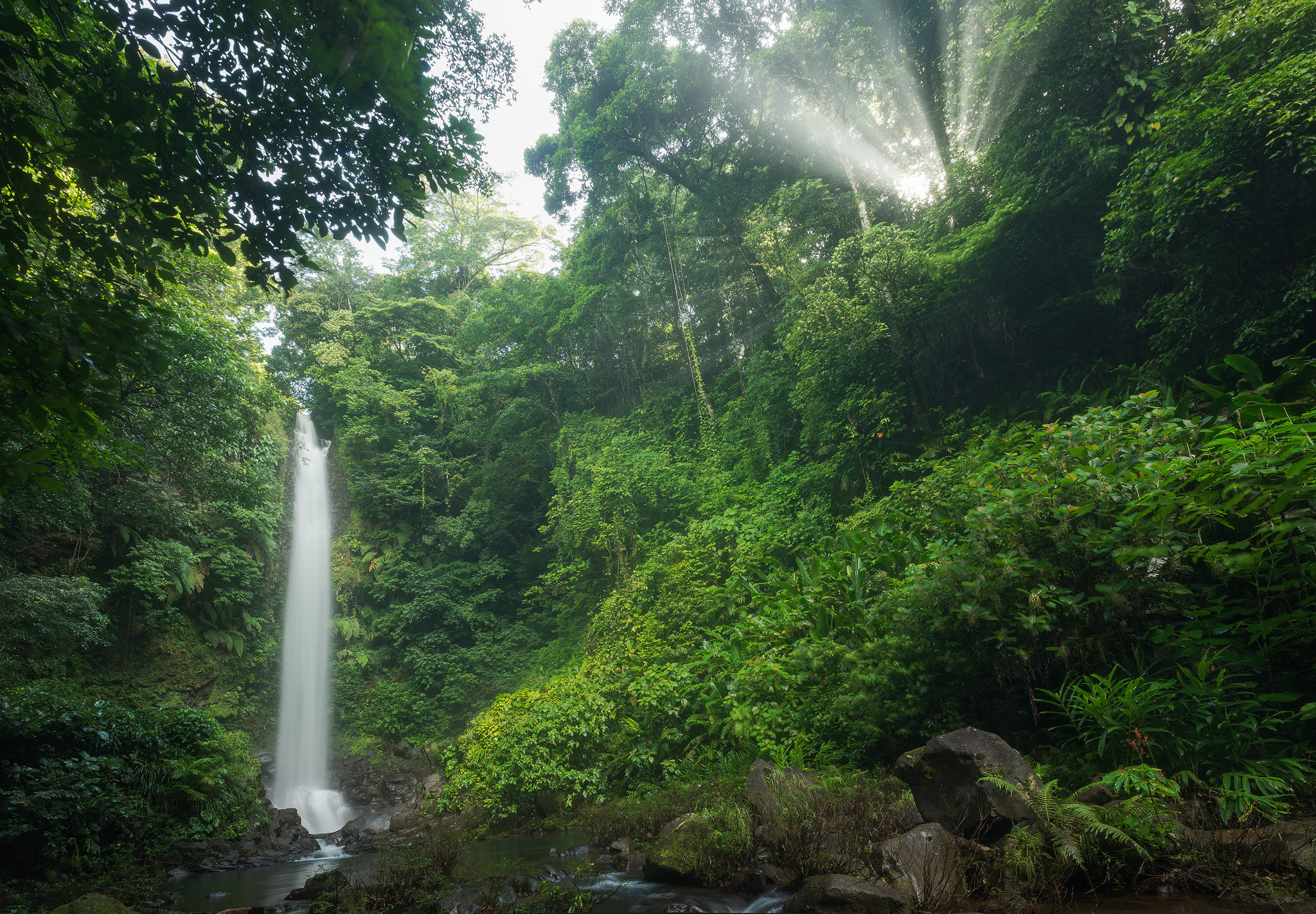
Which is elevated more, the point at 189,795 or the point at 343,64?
the point at 343,64

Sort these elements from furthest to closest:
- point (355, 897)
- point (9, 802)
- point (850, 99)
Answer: point (850, 99) → point (9, 802) → point (355, 897)

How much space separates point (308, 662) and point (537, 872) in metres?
13.6

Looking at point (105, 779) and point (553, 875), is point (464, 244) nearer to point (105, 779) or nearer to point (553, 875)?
point (105, 779)

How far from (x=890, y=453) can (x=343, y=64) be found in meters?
8.41

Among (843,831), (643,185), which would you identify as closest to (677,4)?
(643,185)

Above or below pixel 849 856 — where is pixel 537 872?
below

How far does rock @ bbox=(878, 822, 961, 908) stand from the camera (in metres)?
3.19

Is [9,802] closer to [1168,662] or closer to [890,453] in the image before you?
[1168,662]

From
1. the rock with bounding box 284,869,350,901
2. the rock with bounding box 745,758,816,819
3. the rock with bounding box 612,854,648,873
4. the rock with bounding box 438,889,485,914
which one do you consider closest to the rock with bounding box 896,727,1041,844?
the rock with bounding box 745,758,816,819

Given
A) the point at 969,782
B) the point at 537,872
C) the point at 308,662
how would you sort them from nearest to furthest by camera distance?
the point at 969,782 < the point at 537,872 < the point at 308,662

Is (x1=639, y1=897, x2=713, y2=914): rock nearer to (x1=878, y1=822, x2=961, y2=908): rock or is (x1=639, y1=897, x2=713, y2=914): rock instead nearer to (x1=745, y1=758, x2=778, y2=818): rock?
(x1=745, y1=758, x2=778, y2=818): rock

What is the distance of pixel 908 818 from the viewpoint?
4.21 metres

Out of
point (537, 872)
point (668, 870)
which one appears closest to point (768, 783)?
point (668, 870)

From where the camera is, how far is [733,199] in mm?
15547
